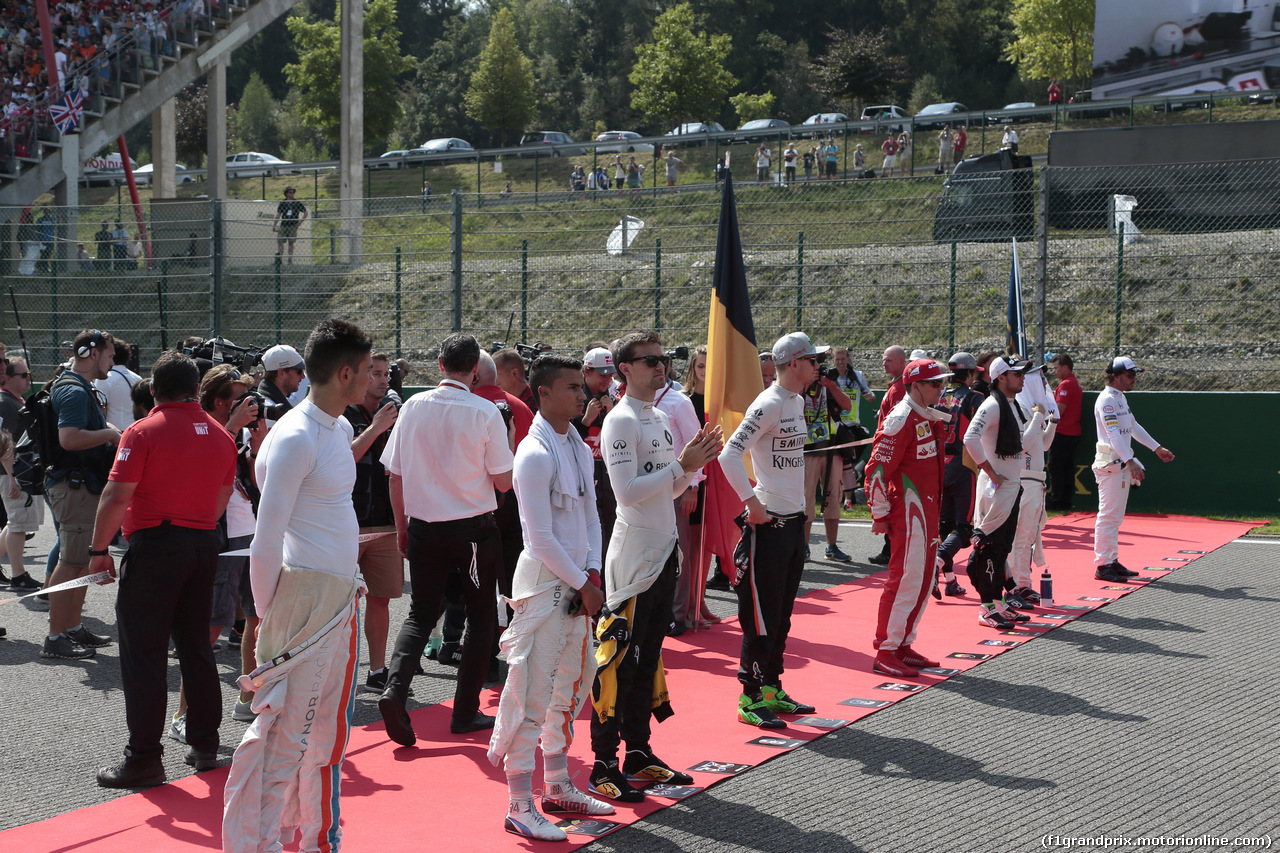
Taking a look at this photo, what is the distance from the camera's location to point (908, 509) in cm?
725

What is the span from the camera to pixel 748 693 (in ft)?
20.9

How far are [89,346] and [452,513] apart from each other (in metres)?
3.32

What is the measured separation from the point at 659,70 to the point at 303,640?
43.1m

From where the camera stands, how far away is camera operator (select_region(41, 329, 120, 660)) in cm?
767

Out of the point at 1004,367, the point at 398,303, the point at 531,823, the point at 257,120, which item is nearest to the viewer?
the point at 531,823

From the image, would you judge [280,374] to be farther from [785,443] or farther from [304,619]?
[304,619]

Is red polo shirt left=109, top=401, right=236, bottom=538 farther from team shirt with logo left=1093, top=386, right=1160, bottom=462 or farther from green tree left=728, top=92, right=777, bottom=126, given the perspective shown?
green tree left=728, top=92, right=777, bottom=126

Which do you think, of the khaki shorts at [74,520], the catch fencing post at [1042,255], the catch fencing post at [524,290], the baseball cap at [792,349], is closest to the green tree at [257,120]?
the catch fencing post at [524,290]

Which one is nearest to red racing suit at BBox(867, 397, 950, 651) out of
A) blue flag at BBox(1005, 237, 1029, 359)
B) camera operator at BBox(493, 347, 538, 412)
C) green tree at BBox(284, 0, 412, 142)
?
camera operator at BBox(493, 347, 538, 412)

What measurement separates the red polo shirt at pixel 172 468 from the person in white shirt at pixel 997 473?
539 centimetres

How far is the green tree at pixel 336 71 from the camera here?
45844 millimetres

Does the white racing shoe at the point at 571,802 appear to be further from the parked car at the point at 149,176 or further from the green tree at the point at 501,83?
the green tree at the point at 501,83

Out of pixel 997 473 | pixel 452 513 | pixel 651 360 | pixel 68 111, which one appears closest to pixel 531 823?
pixel 452 513

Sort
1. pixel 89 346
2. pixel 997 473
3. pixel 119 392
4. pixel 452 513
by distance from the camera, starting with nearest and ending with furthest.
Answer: pixel 452 513 → pixel 89 346 → pixel 997 473 → pixel 119 392
